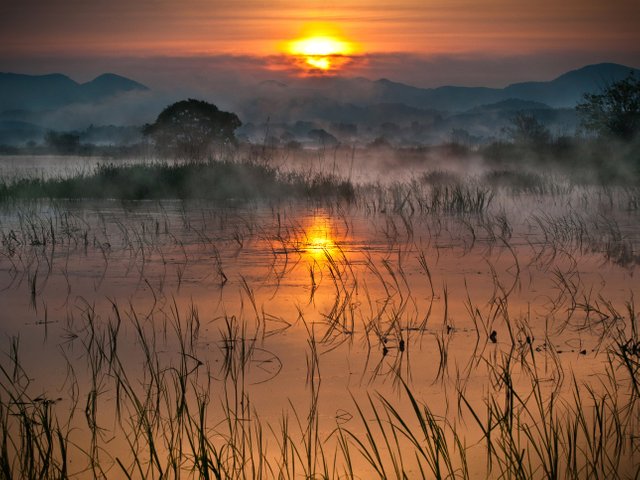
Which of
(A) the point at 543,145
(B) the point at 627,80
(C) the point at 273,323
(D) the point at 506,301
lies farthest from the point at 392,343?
(A) the point at 543,145

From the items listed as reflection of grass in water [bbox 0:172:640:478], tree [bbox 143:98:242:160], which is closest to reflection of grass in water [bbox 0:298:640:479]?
reflection of grass in water [bbox 0:172:640:478]

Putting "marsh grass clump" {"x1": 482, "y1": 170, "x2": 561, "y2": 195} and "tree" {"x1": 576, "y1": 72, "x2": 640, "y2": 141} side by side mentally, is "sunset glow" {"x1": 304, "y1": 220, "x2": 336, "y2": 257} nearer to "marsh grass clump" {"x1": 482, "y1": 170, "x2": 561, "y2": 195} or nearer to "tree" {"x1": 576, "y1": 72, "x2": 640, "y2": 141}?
"marsh grass clump" {"x1": 482, "y1": 170, "x2": 561, "y2": 195}

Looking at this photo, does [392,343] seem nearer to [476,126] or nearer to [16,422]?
[16,422]

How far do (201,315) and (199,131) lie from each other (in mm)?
19315

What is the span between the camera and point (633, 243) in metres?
9.17

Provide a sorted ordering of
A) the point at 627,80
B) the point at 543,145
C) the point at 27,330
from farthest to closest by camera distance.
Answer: the point at 543,145 < the point at 627,80 < the point at 27,330

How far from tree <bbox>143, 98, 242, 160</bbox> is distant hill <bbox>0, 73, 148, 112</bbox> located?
100 metres

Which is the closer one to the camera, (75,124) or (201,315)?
(201,315)

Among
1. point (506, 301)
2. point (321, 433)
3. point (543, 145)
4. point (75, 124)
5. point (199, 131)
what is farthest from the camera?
point (75, 124)

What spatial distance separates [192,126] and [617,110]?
1125 cm

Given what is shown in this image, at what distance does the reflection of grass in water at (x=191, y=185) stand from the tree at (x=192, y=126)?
8140 mm

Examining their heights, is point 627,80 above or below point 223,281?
above

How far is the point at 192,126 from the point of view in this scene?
24.6 metres

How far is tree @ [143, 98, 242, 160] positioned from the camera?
80.3 ft
